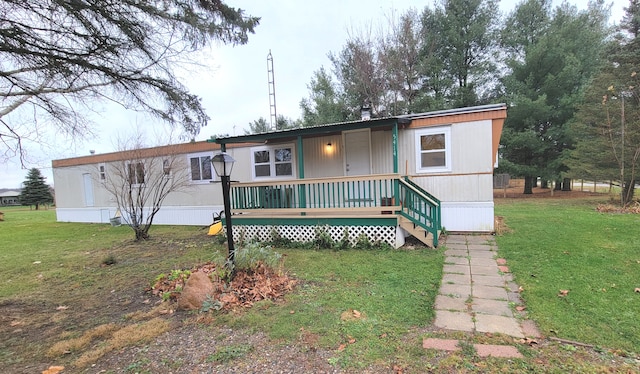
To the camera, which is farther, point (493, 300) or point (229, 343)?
point (493, 300)

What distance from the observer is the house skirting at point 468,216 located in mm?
6953

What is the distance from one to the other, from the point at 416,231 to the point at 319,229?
2.11 meters

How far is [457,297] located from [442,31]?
Answer: 704 inches

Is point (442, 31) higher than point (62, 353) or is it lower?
higher

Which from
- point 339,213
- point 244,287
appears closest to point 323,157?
point 339,213

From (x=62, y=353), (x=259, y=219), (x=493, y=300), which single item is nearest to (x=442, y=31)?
(x=259, y=219)

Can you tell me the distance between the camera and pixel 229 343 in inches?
109

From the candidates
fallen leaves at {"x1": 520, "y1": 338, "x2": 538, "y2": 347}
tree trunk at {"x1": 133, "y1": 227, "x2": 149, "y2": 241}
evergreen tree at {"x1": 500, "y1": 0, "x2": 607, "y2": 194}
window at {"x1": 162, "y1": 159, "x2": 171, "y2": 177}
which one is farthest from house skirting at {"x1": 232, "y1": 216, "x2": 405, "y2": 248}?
evergreen tree at {"x1": 500, "y1": 0, "x2": 607, "y2": 194}

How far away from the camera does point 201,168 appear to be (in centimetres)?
1091

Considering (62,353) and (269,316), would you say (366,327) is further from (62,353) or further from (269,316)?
(62,353)

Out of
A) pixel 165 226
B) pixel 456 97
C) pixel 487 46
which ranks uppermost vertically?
pixel 487 46

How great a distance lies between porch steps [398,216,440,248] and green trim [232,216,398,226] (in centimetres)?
25

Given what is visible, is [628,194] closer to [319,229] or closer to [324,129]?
[324,129]

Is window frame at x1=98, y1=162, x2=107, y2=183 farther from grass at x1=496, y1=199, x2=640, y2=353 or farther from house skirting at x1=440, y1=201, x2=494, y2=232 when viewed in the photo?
grass at x1=496, y1=199, x2=640, y2=353
